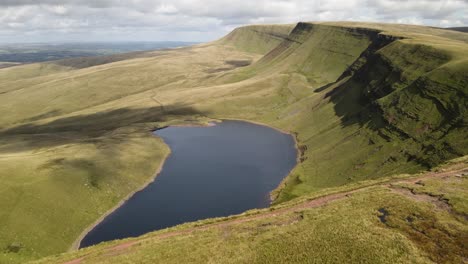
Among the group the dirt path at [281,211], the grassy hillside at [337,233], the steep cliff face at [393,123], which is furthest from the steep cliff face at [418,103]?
the grassy hillside at [337,233]

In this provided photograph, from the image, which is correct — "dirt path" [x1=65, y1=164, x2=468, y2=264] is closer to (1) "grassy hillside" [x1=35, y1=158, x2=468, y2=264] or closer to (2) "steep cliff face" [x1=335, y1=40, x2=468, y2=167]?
(1) "grassy hillside" [x1=35, y1=158, x2=468, y2=264]

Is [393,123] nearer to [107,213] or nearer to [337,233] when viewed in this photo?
[337,233]

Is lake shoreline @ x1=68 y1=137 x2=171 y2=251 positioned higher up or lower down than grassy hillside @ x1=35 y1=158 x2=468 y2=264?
lower down

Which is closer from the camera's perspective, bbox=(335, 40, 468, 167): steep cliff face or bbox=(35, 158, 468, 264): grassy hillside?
bbox=(35, 158, 468, 264): grassy hillside

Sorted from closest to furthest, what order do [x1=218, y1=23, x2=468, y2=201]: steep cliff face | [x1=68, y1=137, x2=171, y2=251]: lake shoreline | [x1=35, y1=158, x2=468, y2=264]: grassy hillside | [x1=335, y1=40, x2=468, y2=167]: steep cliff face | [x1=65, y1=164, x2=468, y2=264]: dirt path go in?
[x1=35, y1=158, x2=468, y2=264]: grassy hillside → [x1=65, y1=164, x2=468, y2=264]: dirt path → [x1=68, y1=137, x2=171, y2=251]: lake shoreline → [x1=335, y1=40, x2=468, y2=167]: steep cliff face → [x1=218, y1=23, x2=468, y2=201]: steep cliff face

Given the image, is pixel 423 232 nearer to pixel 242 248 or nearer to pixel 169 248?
pixel 242 248

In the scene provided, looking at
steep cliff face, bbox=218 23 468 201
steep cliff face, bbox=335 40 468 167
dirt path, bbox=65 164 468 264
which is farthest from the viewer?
steep cliff face, bbox=218 23 468 201

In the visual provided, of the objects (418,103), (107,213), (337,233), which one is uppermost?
(418,103)

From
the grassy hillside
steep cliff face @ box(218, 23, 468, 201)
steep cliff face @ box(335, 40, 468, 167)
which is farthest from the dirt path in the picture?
steep cliff face @ box(218, 23, 468, 201)

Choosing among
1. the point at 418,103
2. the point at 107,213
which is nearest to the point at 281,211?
the point at 107,213

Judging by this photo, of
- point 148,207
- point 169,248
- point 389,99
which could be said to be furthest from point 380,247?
point 389,99

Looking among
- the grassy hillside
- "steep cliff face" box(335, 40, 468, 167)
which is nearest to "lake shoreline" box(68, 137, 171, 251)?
the grassy hillside
